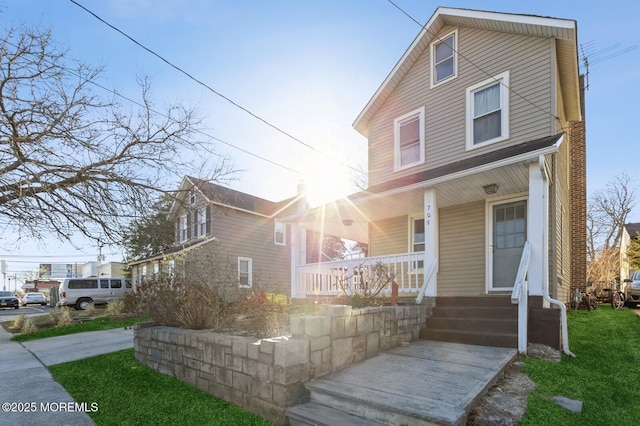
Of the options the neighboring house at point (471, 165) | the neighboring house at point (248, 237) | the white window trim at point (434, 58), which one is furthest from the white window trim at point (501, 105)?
the neighboring house at point (248, 237)

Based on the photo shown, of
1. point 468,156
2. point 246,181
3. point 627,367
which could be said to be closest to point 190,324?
point 246,181

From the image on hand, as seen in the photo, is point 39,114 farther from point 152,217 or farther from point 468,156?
point 468,156

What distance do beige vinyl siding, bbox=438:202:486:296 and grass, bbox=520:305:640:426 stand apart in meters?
2.02

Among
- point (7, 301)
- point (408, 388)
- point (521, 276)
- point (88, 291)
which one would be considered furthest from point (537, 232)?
point (7, 301)

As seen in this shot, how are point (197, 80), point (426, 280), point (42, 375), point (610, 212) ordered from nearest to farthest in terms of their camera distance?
point (42, 375)
point (426, 280)
point (197, 80)
point (610, 212)

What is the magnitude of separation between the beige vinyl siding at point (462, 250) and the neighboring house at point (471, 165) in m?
0.02

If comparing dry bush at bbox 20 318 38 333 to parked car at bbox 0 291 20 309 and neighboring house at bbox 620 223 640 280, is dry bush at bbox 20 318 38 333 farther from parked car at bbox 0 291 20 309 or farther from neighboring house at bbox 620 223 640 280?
neighboring house at bbox 620 223 640 280

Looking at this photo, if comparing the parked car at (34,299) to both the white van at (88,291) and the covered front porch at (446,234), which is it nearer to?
the white van at (88,291)

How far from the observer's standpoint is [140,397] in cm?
429

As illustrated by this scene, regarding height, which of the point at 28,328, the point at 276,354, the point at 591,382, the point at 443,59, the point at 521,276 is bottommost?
the point at 28,328

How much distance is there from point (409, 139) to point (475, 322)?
5.50 metres

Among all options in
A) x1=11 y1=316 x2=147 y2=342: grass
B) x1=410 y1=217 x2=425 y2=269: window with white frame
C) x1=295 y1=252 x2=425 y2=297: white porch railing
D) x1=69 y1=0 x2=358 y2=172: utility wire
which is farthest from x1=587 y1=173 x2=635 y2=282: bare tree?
x1=11 y1=316 x2=147 y2=342: grass

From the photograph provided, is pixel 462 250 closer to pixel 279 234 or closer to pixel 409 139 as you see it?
pixel 409 139

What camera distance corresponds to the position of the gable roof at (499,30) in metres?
7.24
